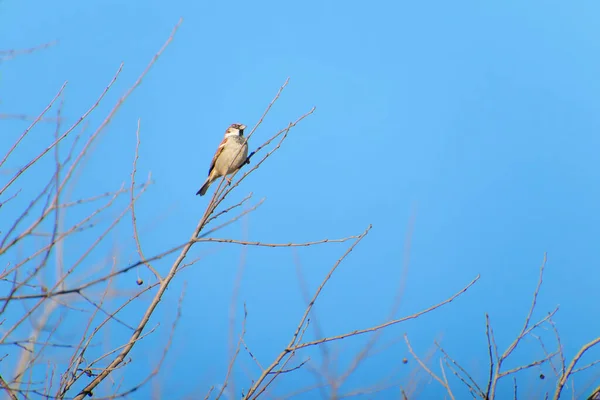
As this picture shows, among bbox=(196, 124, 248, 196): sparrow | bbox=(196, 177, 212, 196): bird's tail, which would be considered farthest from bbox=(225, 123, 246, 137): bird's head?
bbox=(196, 177, 212, 196): bird's tail

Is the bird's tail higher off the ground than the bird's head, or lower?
lower

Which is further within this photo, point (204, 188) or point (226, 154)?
point (204, 188)

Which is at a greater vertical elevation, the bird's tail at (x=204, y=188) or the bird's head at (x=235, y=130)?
the bird's head at (x=235, y=130)

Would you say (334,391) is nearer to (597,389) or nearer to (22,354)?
(597,389)

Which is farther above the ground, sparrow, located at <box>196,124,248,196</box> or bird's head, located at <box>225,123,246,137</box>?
bird's head, located at <box>225,123,246,137</box>

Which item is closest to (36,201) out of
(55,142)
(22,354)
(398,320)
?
(55,142)

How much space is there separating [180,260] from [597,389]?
182 cm

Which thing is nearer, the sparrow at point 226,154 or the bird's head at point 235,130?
the sparrow at point 226,154

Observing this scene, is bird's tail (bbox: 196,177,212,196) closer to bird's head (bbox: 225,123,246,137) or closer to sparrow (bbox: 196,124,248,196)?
sparrow (bbox: 196,124,248,196)

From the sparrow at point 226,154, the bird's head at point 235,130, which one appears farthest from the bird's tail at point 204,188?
the bird's head at point 235,130

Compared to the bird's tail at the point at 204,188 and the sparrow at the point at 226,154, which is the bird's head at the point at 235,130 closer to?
the sparrow at the point at 226,154

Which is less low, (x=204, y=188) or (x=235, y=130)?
(x=235, y=130)

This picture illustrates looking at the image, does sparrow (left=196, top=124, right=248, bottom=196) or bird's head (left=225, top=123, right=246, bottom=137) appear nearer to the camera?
sparrow (left=196, top=124, right=248, bottom=196)

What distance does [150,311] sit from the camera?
105 inches
